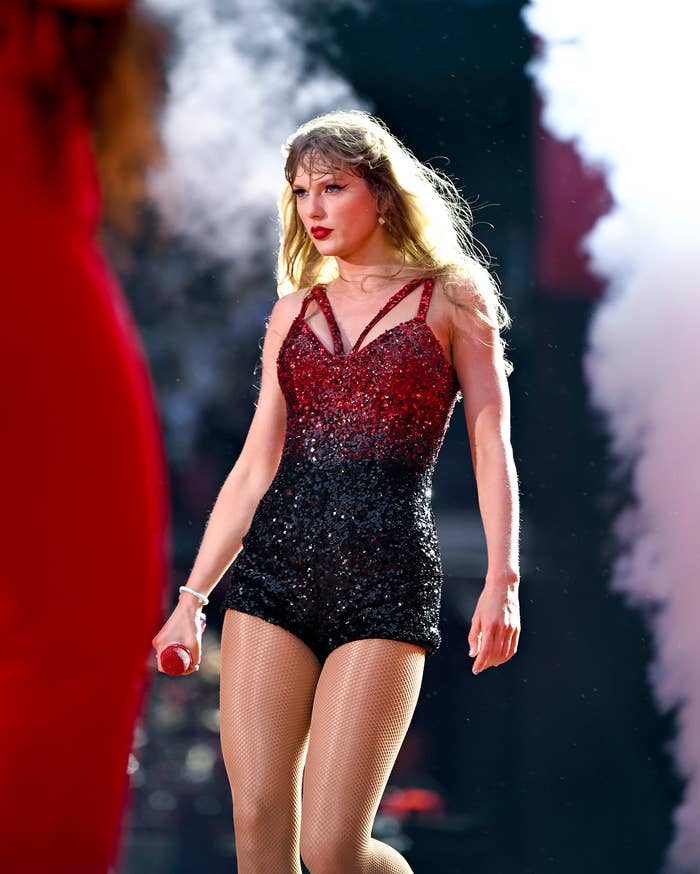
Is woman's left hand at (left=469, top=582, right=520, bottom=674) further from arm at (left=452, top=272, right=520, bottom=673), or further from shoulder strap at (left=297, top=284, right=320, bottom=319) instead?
shoulder strap at (left=297, top=284, right=320, bottom=319)

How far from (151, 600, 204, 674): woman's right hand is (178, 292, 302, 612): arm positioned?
0.10ft

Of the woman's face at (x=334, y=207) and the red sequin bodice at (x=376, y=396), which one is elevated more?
the woman's face at (x=334, y=207)

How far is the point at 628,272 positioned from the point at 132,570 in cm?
163

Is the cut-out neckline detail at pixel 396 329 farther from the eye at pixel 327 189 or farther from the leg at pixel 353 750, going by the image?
the leg at pixel 353 750

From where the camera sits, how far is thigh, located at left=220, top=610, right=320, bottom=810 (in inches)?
90.2

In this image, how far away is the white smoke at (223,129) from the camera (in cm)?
368

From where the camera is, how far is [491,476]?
7.87 ft

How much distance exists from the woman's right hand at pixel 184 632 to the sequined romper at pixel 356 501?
4.1 inches

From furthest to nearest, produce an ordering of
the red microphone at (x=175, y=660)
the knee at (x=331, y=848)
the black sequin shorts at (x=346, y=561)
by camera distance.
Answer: the red microphone at (x=175, y=660) < the black sequin shorts at (x=346, y=561) < the knee at (x=331, y=848)

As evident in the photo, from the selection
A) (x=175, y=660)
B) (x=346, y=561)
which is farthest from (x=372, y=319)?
(x=175, y=660)

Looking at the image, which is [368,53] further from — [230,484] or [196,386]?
[230,484]

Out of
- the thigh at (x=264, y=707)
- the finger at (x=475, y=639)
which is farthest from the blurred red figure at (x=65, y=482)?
the finger at (x=475, y=639)

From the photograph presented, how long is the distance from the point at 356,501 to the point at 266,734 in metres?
0.46

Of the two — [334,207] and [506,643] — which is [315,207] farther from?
[506,643]
